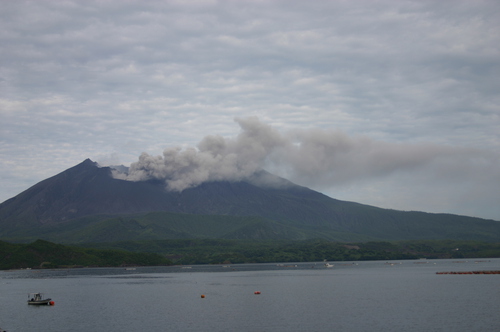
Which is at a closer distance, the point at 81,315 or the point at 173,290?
the point at 81,315

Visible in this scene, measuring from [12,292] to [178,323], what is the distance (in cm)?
9495

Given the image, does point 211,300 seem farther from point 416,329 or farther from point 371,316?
point 416,329

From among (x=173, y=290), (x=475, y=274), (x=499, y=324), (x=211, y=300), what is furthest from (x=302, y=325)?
(x=475, y=274)

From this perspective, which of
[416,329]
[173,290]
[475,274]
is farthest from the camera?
[475,274]

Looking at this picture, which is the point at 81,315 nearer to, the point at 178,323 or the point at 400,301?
the point at 178,323

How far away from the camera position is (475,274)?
194125 millimetres

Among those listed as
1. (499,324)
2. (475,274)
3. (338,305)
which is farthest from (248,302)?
(475,274)

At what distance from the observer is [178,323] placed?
290ft

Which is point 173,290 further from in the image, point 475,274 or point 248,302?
point 475,274

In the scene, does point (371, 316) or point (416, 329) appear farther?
point (371, 316)

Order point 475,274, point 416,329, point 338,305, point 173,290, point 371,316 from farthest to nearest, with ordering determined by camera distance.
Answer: point 475,274 < point 173,290 < point 338,305 < point 371,316 < point 416,329

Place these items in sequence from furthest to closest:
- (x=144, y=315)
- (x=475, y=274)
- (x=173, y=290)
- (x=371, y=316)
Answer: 1. (x=475, y=274)
2. (x=173, y=290)
3. (x=144, y=315)
4. (x=371, y=316)

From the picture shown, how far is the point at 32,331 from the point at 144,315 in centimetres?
2227

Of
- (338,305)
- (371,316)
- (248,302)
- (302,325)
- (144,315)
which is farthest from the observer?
(248,302)
